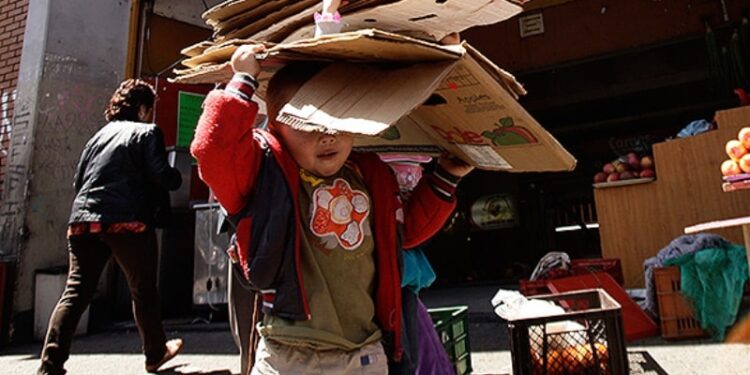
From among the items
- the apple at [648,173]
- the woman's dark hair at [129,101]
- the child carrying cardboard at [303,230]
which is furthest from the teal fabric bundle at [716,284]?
the woman's dark hair at [129,101]

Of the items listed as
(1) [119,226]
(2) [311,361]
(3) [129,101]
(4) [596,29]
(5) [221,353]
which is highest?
(4) [596,29]

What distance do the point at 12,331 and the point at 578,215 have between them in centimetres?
811

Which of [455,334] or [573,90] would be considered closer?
[455,334]

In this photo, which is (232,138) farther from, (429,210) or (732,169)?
(732,169)

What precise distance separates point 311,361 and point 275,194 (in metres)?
0.41

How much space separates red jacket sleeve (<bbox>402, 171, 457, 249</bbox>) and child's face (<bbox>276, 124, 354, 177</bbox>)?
326 mm

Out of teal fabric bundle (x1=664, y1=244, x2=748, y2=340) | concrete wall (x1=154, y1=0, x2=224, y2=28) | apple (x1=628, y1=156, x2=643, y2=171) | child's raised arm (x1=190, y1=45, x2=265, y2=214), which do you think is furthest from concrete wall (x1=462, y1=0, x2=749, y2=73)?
child's raised arm (x1=190, y1=45, x2=265, y2=214)

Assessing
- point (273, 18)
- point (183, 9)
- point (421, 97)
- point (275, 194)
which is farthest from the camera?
point (183, 9)

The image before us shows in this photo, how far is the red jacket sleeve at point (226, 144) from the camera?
3.64 feet

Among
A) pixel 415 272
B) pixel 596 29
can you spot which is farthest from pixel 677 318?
pixel 596 29

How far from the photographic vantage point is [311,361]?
121 cm

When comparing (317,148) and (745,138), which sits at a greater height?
(745,138)

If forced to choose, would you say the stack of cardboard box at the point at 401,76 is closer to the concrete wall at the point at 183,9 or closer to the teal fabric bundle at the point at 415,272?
the teal fabric bundle at the point at 415,272

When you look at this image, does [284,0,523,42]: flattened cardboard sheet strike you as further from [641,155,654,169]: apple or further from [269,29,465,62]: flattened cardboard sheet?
[641,155,654,169]: apple
